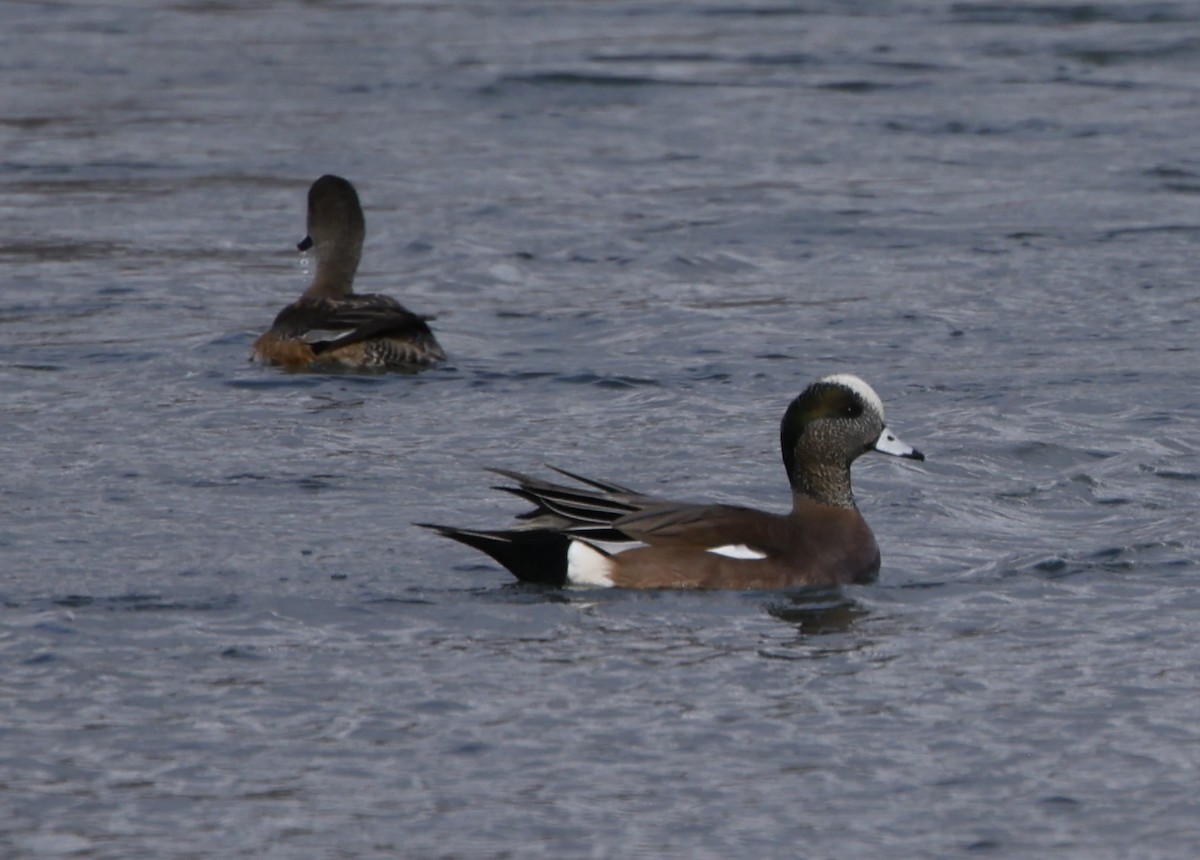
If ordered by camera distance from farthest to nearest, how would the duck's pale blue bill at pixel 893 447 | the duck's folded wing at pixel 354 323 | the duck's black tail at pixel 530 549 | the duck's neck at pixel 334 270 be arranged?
the duck's neck at pixel 334 270
the duck's folded wing at pixel 354 323
the duck's pale blue bill at pixel 893 447
the duck's black tail at pixel 530 549

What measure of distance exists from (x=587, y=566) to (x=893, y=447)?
1.33 m

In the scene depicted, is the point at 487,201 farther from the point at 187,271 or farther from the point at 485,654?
the point at 485,654

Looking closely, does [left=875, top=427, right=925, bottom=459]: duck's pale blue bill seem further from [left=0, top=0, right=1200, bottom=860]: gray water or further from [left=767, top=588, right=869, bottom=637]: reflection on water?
[left=767, top=588, right=869, bottom=637]: reflection on water

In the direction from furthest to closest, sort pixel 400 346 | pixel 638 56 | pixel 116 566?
pixel 638 56
pixel 400 346
pixel 116 566

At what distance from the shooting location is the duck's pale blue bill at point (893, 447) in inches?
351

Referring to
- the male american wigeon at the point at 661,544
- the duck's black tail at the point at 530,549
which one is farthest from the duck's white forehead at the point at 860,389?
the duck's black tail at the point at 530,549

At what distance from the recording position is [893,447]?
8.93 m

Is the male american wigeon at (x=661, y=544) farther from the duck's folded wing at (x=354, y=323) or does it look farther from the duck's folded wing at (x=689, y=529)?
the duck's folded wing at (x=354, y=323)

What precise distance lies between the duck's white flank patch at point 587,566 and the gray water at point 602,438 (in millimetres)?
154

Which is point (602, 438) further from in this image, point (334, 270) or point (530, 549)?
point (334, 270)

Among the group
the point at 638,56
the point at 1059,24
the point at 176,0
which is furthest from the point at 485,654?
the point at 176,0

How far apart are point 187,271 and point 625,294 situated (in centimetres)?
296

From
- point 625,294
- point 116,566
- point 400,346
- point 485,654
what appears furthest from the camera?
point 625,294

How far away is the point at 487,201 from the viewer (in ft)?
54.7
